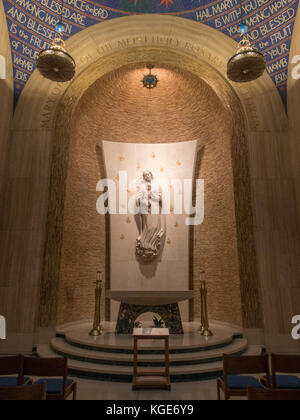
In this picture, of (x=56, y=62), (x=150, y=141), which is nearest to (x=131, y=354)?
(x=56, y=62)

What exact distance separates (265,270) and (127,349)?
11.3 ft

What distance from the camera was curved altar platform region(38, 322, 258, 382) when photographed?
4566mm

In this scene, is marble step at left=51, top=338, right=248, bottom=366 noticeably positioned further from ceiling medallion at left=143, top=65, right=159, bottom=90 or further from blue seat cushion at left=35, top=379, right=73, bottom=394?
ceiling medallion at left=143, top=65, right=159, bottom=90

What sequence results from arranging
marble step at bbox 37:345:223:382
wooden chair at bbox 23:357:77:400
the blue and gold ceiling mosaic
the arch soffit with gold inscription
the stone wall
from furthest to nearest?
the stone wall < the arch soffit with gold inscription < the blue and gold ceiling mosaic < marble step at bbox 37:345:223:382 < wooden chair at bbox 23:357:77:400

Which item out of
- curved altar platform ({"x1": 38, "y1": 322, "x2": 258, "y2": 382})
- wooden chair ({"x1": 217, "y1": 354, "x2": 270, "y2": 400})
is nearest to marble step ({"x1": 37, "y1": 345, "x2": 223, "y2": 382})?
curved altar platform ({"x1": 38, "y1": 322, "x2": 258, "y2": 382})

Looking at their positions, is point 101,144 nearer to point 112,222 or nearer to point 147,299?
point 112,222

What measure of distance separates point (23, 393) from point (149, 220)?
277 inches

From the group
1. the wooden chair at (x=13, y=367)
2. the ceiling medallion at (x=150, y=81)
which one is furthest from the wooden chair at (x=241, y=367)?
the ceiling medallion at (x=150, y=81)

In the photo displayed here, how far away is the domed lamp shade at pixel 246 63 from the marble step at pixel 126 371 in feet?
17.0

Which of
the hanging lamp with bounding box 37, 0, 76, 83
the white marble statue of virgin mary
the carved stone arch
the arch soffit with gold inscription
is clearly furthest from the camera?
the white marble statue of virgin mary

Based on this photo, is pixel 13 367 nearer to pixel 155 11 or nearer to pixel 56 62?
pixel 56 62

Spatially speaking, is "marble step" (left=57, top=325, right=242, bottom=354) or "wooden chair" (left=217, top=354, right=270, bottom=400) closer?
"wooden chair" (left=217, top=354, right=270, bottom=400)
